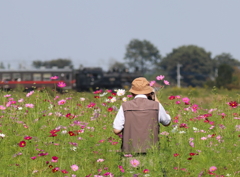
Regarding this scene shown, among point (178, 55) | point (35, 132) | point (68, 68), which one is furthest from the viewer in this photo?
Answer: point (178, 55)

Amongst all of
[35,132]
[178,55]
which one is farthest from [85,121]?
[178,55]

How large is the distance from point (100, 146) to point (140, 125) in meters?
1.72

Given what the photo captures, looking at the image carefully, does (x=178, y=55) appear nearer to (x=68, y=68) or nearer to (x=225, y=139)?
(x=68, y=68)

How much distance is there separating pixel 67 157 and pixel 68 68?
136 ft

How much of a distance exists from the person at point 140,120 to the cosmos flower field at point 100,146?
0.50 ft

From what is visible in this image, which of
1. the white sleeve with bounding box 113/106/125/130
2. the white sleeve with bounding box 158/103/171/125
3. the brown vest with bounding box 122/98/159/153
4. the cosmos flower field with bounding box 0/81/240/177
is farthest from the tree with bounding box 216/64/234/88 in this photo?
the white sleeve with bounding box 113/106/125/130

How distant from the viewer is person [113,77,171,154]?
16.8 feet

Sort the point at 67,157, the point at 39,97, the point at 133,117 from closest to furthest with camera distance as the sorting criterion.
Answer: the point at 133,117
the point at 67,157
the point at 39,97

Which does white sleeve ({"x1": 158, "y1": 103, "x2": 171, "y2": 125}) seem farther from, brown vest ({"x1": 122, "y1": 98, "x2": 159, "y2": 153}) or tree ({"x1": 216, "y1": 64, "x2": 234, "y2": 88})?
tree ({"x1": 216, "y1": 64, "x2": 234, "y2": 88})

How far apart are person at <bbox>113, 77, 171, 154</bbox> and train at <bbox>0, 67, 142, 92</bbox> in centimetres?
3846

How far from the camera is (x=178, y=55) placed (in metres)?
93.9

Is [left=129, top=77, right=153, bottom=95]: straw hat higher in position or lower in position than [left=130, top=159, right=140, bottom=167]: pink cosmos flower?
higher

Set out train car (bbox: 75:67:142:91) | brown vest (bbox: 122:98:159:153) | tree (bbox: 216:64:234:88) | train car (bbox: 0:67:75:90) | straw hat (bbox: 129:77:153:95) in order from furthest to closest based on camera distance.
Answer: train car (bbox: 0:67:75:90) → tree (bbox: 216:64:234:88) → train car (bbox: 75:67:142:91) → straw hat (bbox: 129:77:153:95) → brown vest (bbox: 122:98:159:153)

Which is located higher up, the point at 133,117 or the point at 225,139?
the point at 133,117
